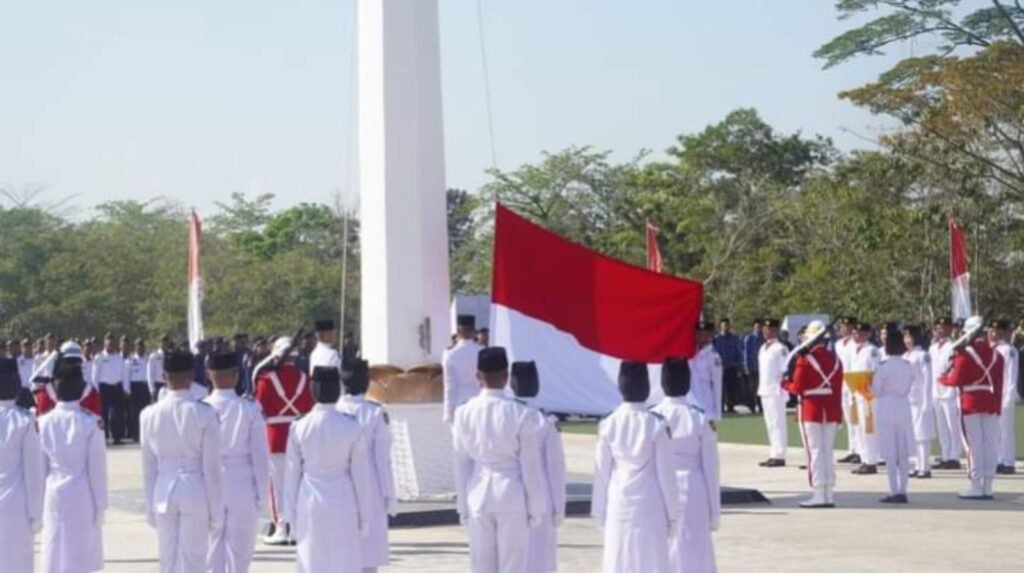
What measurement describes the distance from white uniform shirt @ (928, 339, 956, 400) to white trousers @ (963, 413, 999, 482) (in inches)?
125

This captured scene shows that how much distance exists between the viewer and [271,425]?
1528cm

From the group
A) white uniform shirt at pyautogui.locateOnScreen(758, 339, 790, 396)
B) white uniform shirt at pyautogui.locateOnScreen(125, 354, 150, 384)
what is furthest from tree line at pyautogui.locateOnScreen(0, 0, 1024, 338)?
white uniform shirt at pyautogui.locateOnScreen(758, 339, 790, 396)

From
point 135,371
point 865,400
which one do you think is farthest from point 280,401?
point 135,371

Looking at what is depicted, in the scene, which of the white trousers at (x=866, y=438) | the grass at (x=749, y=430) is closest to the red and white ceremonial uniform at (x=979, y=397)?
the white trousers at (x=866, y=438)

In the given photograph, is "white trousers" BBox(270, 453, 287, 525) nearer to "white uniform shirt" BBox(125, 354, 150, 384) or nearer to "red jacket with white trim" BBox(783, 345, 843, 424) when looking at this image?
"red jacket with white trim" BBox(783, 345, 843, 424)

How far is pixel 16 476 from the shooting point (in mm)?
11711

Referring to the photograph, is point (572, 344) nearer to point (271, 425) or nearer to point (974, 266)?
point (271, 425)

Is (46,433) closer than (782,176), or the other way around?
(46,433)

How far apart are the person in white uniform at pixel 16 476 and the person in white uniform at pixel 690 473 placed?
4.11 meters

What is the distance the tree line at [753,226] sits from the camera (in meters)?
41.8

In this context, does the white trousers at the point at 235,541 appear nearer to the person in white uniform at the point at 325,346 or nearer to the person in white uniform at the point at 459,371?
the person in white uniform at the point at 325,346

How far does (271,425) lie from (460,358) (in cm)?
267

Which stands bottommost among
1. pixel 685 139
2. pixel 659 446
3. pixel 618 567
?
pixel 618 567

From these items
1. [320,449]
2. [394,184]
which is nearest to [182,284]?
[394,184]
